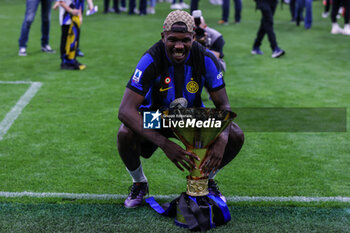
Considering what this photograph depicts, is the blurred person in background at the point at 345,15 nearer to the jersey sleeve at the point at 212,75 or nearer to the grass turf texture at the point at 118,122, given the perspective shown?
the grass turf texture at the point at 118,122

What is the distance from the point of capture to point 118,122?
20.9 feet

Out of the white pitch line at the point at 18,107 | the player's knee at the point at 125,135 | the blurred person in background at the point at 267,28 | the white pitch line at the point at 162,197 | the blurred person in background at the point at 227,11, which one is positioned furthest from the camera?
the blurred person in background at the point at 227,11

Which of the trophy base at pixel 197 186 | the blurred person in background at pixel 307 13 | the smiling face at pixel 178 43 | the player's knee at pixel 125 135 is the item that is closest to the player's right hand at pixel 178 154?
the trophy base at pixel 197 186

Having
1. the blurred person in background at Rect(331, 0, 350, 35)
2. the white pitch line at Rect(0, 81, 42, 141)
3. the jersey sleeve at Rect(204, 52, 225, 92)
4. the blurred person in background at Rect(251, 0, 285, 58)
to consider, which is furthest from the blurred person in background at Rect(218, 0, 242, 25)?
the jersey sleeve at Rect(204, 52, 225, 92)

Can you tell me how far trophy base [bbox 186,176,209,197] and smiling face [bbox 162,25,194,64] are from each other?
0.80 meters

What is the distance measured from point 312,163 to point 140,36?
8276 mm

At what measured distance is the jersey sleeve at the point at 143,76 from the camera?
360 cm

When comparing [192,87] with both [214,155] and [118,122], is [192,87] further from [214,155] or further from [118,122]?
[118,122]

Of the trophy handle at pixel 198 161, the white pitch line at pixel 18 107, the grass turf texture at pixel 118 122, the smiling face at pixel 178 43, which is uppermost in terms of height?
the smiling face at pixel 178 43

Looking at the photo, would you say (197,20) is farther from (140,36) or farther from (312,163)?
(140,36)

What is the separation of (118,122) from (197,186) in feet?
9.61

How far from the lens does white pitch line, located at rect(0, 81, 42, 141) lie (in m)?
6.09

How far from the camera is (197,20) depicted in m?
6.61

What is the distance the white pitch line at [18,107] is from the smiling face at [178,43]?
111 inches
